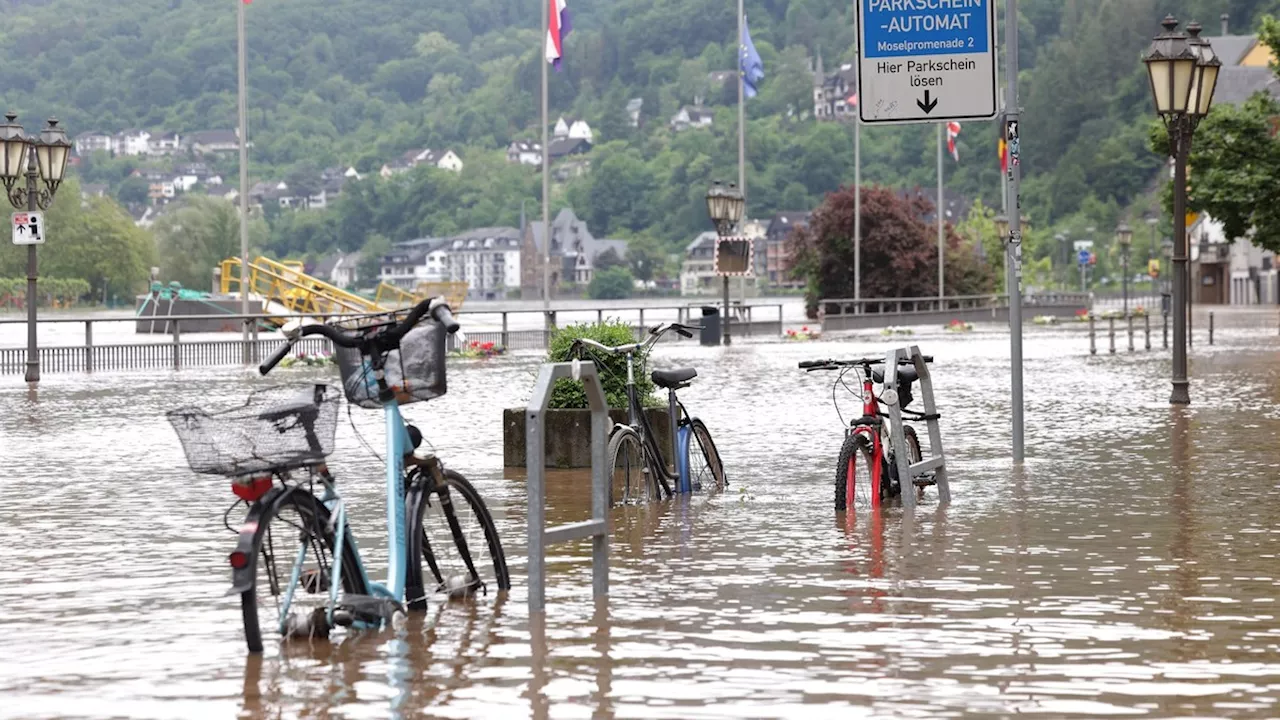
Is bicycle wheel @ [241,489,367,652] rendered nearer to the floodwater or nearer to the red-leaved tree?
the floodwater

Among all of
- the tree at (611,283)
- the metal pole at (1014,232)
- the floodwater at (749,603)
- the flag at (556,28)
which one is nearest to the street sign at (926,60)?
the metal pole at (1014,232)

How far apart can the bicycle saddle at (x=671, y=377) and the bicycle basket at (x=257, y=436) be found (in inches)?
187

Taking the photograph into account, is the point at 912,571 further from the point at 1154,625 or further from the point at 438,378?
the point at 438,378

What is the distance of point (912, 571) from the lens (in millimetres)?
9453

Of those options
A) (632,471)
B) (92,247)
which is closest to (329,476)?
(632,471)

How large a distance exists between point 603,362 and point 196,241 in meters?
128

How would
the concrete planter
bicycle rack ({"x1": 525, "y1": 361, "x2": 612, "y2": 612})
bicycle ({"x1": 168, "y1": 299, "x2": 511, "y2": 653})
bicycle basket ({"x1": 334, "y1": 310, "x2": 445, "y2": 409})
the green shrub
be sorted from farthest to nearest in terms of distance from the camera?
the concrete planter < the green shrub < bicycle rack ({"x1": 525, "y1": 361, "x2": 612, "y2": 612}) < bicycle basket ({"x1": 334, "y1": 310, "x2": 445, "y2": 409}) < bicycle ({"x1": 168, "y1": 299, "x2": 511, "y2": 653})

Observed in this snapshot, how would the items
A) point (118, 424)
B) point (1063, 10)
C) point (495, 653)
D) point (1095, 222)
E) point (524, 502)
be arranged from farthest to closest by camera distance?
1. point (1063, 10)
2. point (1095, 222)
3. point (118, 424)
4. point (524, 502)
5. point (495, 653)

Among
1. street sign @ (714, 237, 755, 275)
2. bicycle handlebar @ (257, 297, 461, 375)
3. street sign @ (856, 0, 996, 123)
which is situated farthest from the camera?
street sign @ (714, 237, 755, 275)

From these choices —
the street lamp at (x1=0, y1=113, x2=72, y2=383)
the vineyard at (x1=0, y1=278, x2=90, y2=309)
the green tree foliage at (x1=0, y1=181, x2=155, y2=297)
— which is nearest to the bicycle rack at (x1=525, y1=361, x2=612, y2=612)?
the street lamp at (x1=0, y1=113, x2=72, y2=383)

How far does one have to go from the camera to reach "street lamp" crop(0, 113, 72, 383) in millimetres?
30281

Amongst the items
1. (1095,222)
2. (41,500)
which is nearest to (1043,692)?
(41,500)

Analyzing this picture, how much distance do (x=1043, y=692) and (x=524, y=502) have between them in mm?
6475

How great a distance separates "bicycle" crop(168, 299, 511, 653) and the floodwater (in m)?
0.18
